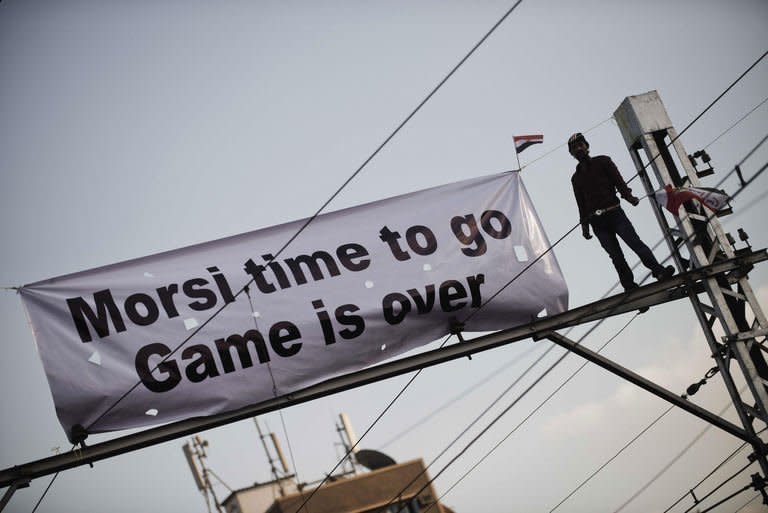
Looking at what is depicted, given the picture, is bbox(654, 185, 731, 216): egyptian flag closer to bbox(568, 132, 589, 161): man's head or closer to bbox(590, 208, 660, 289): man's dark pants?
bbox(590, 208, 660, 289): man's dark pants

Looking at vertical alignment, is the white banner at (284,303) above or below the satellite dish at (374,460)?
below

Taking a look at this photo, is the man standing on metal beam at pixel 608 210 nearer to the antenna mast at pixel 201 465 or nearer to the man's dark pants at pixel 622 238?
the man's dark pants at pixel 622 238

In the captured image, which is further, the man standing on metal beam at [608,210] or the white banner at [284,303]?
the man standing on metal beam at [608,210]

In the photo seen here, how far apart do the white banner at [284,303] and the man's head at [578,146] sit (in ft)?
2.49

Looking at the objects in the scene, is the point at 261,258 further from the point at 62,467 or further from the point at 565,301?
the point at 565,301

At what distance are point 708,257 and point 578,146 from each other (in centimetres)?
179

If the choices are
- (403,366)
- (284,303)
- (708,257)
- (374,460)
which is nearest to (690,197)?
(708,257)

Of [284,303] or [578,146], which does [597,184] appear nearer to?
[578,146]

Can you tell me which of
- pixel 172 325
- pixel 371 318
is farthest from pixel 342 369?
pixel 172 325

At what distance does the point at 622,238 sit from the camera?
8250mm

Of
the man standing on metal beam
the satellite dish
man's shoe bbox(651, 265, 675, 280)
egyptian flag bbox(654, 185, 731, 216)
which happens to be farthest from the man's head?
the satellite dish

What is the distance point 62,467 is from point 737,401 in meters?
6.58

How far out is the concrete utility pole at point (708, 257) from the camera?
7.70 meters

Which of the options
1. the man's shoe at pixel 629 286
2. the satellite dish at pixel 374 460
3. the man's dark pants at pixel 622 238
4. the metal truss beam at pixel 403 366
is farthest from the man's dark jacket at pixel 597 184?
the satellite dish at pixel 374 460
